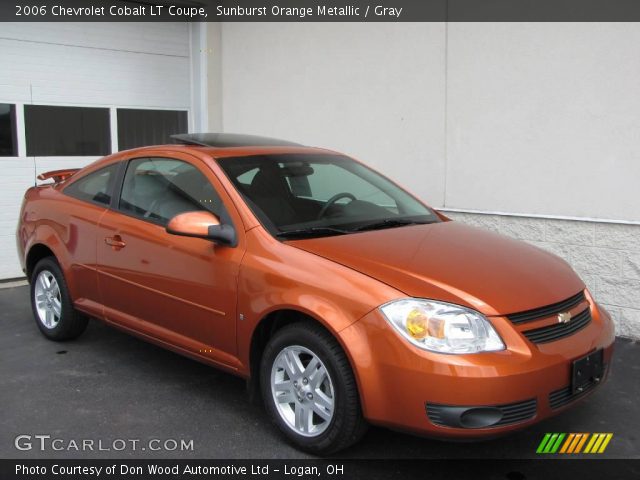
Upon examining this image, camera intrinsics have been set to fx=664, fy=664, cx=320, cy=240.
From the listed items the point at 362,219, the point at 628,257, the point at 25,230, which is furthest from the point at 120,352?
the point at 628,257

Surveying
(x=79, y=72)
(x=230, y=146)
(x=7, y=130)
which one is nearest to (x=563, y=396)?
(x=230, y=146)

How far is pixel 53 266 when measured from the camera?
5129 mm

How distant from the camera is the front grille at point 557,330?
312 centimetres

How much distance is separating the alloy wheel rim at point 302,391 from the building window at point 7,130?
5.37 metres

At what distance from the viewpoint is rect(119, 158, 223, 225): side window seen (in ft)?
13.4

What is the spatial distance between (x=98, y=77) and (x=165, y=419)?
216 inches

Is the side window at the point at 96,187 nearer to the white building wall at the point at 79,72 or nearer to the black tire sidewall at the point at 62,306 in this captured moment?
the black tire sidewall at the point at 62,306

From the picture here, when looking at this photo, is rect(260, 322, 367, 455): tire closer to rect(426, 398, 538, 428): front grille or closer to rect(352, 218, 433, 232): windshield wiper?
rect(426, 398, 538, 428): front grille

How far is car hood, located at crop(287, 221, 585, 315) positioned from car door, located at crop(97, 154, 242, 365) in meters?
0.60

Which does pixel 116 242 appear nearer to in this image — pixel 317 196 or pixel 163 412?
pixel 163 412

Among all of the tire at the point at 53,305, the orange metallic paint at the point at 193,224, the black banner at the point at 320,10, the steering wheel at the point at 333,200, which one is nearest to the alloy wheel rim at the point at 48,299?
the tire at the point at 53,305

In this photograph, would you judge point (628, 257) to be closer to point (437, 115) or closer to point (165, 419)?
point (437, 115)

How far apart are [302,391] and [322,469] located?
0.39m

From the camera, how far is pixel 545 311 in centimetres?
325
